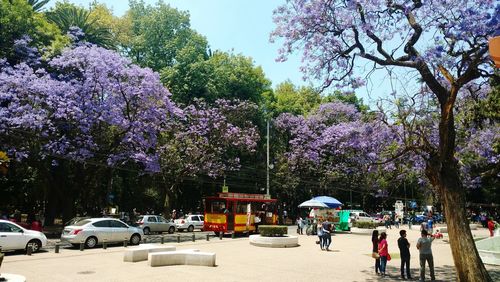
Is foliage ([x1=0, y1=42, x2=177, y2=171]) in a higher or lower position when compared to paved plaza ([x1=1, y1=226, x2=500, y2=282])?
higher

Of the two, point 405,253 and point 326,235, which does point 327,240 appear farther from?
point 405,253

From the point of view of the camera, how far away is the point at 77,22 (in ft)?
123

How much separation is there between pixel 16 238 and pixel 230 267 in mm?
9751

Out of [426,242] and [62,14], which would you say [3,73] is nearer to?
[62,14]

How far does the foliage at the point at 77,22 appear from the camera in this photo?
37.6 meters

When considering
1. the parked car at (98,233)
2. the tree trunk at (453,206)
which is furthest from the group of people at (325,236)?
the tree trunk at (453,206)

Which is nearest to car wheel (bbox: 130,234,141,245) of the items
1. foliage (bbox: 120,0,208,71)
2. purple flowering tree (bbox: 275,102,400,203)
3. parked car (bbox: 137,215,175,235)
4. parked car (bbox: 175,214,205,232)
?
parked car (bbox: 137,215,175,235)

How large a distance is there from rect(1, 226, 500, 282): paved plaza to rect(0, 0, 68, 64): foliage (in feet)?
50.8

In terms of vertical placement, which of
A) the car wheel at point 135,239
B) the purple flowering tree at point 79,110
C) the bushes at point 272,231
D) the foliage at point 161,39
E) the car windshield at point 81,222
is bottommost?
the car wheel at point 135,239

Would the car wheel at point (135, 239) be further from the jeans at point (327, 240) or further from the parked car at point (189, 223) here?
the parked car at point (189, 223)

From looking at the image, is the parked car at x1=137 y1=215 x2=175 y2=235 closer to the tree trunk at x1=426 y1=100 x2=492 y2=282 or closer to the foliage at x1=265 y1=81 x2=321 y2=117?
the foliage at x1=265 y1=81 x2=321 y2=117

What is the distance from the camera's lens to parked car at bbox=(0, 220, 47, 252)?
18281 mm

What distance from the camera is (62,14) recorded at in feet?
124

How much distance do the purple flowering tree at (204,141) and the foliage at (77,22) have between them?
31.7 feet
